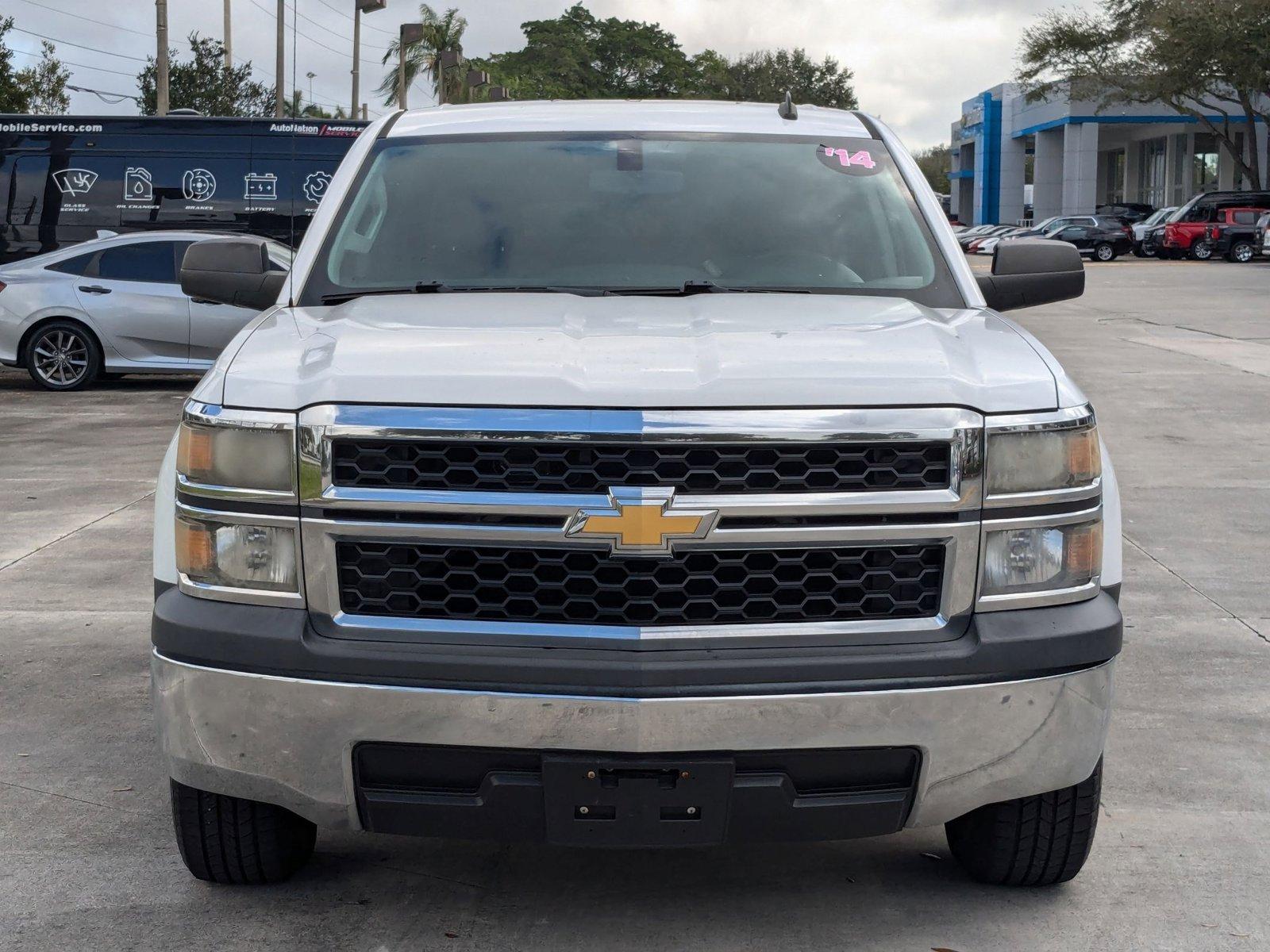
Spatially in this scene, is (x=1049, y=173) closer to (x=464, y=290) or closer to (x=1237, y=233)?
(x=1237, y=233)

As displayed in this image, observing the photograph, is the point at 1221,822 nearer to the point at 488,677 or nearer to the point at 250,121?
the point at 488,677

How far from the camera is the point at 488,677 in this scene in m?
2.89

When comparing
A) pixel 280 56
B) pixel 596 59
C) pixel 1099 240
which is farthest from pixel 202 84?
pixel 596 59

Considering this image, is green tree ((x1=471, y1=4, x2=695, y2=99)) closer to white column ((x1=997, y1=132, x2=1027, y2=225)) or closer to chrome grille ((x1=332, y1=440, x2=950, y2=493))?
white column ((x1=997, y1=132, x2=1027, y2=225))

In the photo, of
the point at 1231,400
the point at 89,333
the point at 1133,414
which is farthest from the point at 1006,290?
the point at 89,333

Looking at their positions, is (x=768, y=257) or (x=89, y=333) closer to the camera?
(x=768, y=257)

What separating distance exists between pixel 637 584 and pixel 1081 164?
6966cm

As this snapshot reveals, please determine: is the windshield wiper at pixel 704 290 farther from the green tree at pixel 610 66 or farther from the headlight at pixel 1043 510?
the green tree at pixel 610 66

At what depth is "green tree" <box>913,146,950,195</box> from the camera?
14350cm

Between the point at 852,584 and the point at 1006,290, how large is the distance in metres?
1.79

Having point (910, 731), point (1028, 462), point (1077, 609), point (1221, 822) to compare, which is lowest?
point (1221, 822)

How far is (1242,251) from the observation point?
4291cm

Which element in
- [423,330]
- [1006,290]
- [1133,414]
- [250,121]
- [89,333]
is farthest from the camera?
[250,121]

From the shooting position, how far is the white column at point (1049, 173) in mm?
73625
